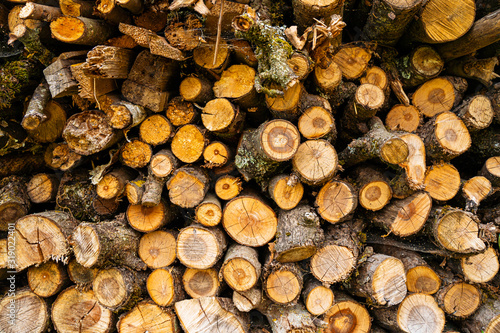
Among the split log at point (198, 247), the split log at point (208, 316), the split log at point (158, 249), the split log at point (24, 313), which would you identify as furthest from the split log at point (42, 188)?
the split log at point (208, 316)

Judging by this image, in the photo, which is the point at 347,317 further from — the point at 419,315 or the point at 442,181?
the point at 442,181

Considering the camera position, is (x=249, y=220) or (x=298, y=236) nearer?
(x=298, y=236)

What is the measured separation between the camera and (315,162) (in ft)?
8.71

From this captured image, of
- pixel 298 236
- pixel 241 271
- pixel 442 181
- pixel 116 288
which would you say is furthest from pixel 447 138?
pixel 116 288

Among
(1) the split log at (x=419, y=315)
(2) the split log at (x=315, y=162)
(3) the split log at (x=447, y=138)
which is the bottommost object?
(1) the split log at (x=419, y=315)

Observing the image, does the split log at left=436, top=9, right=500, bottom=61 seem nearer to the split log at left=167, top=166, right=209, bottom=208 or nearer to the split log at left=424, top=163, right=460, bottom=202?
the split log at left=424, top=163, right=460, bottom=202

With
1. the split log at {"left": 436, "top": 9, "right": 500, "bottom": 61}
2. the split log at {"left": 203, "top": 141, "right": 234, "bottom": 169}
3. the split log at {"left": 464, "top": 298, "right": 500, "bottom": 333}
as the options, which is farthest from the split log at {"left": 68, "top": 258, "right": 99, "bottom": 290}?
the split log at {"left": 436, "top": 9, "right": 500, "bottom": 61}

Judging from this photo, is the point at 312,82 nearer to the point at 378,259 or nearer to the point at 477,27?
the point at 477,27

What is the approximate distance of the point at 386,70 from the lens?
328cm

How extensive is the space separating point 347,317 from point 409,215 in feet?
3.83

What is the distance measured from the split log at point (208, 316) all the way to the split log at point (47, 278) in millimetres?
1284

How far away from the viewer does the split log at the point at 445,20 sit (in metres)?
2.75

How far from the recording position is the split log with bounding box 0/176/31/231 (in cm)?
318

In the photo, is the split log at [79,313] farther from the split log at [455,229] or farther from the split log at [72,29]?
the split log at [455,229]
